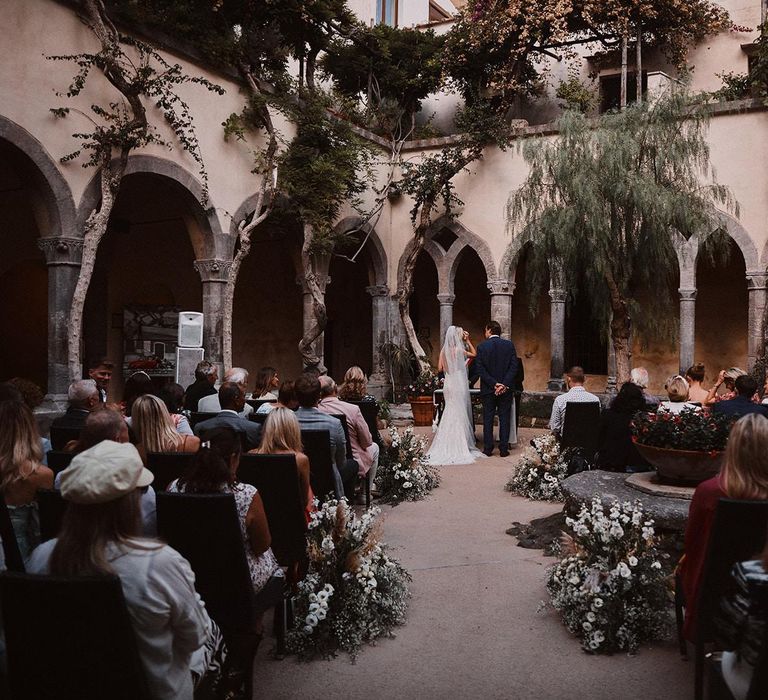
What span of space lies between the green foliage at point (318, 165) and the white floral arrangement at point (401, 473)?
18.7 ft

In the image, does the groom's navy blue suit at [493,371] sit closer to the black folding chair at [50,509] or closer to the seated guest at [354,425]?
the seated guest at [354,425]

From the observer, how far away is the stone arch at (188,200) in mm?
8695

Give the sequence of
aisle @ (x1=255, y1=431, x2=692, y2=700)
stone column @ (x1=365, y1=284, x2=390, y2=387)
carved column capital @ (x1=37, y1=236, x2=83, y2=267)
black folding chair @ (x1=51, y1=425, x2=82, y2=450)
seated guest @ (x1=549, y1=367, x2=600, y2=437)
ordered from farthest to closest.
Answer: stone column @ (x1=365, y1=284, x2=390, y2=387) → carved column capital @ (x1=37, y1=236, x2=83, y2=267) → seated guest @ (x1=549, y1=367, x2=600, y2=437) → black folding chair @ (x1=51, y1=425, x2=82, y2=450) → aisle @ (x1=255, y1=431, x2=692, y2=700)

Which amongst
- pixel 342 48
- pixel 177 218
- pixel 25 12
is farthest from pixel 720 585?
pixel 342 48

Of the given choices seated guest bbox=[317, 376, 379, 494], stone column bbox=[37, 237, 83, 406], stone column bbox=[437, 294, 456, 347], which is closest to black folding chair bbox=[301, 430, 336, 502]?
seated guest bbox=[317, 376, 379, 494]

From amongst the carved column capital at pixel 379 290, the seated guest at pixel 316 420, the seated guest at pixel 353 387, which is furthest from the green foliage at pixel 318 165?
the seated guest at pixel 316 420

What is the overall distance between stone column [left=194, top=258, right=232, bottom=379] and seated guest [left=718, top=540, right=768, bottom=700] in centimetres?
916

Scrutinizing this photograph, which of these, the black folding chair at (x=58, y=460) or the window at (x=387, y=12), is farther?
the window at (x=387, y=12)

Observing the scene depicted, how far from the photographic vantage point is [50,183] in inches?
325

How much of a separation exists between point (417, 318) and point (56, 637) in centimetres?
1649

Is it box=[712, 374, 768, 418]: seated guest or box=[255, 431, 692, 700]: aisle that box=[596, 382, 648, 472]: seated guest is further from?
box=[255, 431, 692, 700]: aisle

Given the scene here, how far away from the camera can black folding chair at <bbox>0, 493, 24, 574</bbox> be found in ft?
8.34

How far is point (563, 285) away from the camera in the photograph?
10320 mm

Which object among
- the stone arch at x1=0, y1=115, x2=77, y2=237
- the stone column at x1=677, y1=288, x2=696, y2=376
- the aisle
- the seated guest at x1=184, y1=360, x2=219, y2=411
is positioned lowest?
the aisle
